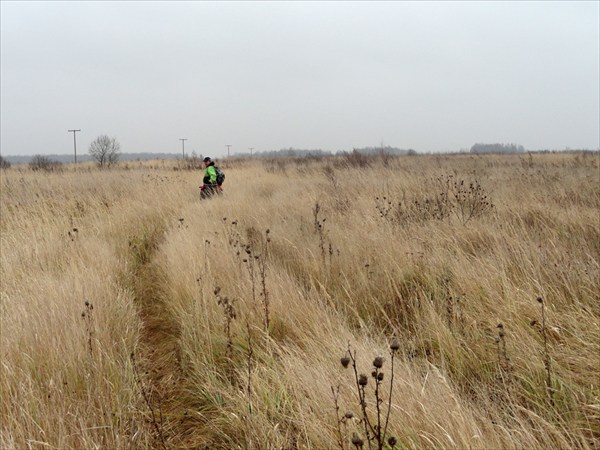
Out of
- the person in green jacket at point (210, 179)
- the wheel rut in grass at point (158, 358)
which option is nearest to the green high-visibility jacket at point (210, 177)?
the person in green jacket at point (210, 179)

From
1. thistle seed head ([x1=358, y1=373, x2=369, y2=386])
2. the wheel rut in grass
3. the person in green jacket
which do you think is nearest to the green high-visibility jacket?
the person in green jacket

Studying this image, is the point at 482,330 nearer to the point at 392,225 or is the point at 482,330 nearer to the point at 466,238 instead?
the point at 466,238

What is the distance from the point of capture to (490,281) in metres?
2.91

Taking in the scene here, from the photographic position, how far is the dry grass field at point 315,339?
1595 mm

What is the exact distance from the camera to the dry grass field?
1595mm

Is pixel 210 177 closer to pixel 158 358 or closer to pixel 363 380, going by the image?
pixel 158 358

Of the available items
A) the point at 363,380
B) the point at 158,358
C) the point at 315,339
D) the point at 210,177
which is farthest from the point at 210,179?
the point at 363,380

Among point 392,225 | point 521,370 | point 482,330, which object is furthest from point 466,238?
point 521,370

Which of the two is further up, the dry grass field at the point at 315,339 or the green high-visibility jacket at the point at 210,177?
the green high-visibility jacket at the point at 210,177

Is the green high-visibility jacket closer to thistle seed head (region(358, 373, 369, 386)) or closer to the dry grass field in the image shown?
the dry grass field

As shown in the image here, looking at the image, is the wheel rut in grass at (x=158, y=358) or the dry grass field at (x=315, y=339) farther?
the wheel rut in grass at (x=158, y=358)

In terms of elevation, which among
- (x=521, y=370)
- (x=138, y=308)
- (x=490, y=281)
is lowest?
(x=138, y=308)

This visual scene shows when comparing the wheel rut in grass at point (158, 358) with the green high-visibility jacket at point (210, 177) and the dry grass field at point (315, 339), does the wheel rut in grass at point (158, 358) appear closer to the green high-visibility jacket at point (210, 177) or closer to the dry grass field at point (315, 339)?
the dry grass field at point (315, 339)

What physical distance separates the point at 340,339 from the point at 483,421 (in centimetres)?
98
